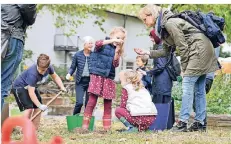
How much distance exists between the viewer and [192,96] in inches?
139

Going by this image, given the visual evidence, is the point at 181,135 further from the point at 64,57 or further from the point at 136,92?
the point at 64,57

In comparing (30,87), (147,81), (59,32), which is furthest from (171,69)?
(59,32)

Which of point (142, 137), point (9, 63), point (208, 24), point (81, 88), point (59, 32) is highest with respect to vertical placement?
point (59, 32)

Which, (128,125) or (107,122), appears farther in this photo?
(107,122)

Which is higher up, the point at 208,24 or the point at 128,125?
the point at 208,24

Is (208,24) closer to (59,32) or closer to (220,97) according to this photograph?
(220,97)

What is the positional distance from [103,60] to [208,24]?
2.35 feet

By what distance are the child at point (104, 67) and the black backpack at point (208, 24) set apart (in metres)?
0.45

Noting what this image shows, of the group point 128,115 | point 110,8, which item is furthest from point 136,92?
point 110,8

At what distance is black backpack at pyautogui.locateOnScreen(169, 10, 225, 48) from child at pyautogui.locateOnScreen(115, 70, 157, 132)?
533 millimetres

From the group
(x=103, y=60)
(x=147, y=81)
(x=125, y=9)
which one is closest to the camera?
(x=103, y=60)

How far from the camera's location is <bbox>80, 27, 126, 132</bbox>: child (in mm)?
3727

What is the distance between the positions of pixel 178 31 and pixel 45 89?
4.28 m

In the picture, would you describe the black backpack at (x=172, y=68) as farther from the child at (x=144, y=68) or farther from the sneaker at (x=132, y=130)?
the sneaker at (x=132, y=130)
